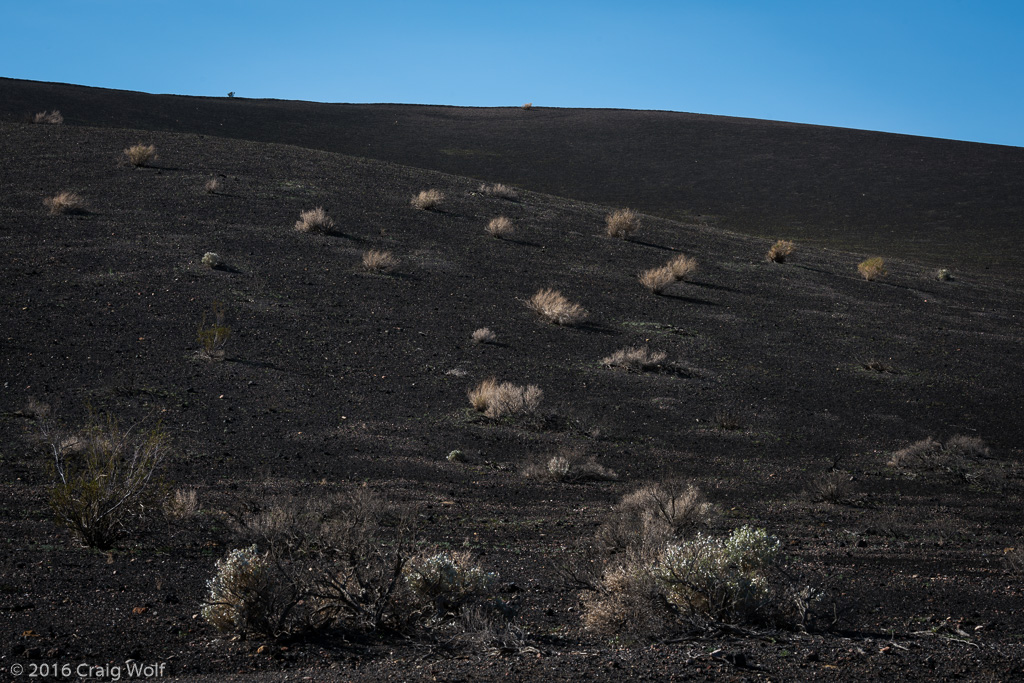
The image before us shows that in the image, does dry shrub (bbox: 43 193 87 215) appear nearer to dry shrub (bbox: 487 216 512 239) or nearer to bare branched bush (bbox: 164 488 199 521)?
dry shrub (bbox: 487 216 512 239)

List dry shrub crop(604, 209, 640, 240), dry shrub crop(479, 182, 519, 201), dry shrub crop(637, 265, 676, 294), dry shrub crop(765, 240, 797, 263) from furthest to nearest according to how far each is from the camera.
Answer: dry shrub crop(479, 182, 519, 201) → dry shrub crop(765, 240, 797, 263) → dry shrub crop(604, 209, 640, 240) → dry shrub crop(637, 265, 676, 294)

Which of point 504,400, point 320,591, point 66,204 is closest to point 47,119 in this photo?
point 66,204

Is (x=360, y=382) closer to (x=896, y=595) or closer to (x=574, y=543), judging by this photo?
(x=574, y=543)

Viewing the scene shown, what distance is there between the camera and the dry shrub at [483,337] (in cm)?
1591

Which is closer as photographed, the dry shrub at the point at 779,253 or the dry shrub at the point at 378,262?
the dry shrub at the point at 378,262

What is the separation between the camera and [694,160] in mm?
50906

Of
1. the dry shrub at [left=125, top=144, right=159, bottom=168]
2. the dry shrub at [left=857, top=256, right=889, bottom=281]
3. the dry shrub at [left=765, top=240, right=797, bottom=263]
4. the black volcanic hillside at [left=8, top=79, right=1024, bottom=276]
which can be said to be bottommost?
the dry shrub at [left=857, top=256, right=889, bottom=281]

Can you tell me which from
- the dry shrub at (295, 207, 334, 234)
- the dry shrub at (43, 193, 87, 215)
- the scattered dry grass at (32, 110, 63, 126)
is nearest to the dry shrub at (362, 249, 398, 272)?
the dry shrub at (295, 207, 334, 234)

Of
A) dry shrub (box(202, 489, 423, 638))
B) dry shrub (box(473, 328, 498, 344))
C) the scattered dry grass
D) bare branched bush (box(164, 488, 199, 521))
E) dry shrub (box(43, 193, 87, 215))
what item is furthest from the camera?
the scattered dry grass

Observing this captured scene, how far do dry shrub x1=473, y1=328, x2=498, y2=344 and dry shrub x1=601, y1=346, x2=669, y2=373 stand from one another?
7.76 ft

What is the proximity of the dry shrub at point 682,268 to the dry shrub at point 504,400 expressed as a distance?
1068cm

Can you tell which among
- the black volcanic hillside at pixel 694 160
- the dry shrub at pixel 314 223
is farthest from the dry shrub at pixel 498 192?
the black volcanic hillside at pixel 694 160

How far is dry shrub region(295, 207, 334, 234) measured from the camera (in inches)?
834

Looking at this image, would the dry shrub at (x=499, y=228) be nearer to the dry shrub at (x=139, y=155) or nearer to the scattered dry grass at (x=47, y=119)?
the dry shrub at (x=139, y=155)
